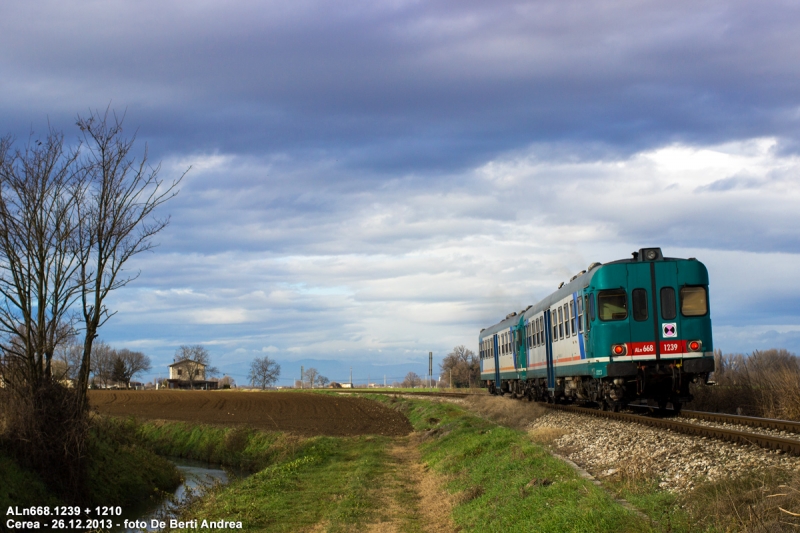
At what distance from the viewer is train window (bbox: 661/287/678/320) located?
17203 millimetres

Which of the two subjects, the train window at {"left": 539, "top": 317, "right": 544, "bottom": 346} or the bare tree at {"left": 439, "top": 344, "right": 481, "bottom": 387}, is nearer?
the train window at {"left": 539, "top": 317, "right": 544, "bottom": 346}

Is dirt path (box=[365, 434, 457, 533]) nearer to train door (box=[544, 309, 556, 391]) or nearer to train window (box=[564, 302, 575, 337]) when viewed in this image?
train window (box=[564, 302, 575, 337])

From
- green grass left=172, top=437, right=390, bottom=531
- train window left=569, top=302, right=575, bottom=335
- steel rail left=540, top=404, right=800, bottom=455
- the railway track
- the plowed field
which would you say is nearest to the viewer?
steel rail left=540, top=404, right=800, bottom=455

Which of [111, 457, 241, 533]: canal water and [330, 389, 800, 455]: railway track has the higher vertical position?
[330, 389, 800, 455]: railway track

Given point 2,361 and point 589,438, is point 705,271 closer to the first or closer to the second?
point 589,438

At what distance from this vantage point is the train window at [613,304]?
17.4 metres

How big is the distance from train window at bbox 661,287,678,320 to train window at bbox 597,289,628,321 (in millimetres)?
891

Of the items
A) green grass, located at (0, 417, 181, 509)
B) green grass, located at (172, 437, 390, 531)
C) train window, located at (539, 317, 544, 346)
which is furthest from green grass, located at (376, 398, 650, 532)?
green grass, located at (0, 417, 181, 509)

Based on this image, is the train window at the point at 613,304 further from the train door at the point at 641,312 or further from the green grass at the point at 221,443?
the green grass at the point at 221,443

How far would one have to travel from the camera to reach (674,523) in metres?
6.72

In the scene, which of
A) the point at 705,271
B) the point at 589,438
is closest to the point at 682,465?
the point at 589,438

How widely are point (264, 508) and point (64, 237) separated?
7.89 meters

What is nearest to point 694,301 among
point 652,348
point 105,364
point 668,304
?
point 668,304

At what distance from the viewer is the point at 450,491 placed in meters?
13.1
